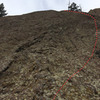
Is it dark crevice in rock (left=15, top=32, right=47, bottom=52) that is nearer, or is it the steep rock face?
the steep rock face

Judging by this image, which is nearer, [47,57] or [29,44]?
[47,57]

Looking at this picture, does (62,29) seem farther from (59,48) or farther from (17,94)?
(17,94)

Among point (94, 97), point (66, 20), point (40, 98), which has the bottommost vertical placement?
point (94, 97)

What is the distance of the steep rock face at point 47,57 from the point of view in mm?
6496

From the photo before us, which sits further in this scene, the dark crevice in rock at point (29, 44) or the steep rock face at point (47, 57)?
the dark crevice in rock at point (29, 44)

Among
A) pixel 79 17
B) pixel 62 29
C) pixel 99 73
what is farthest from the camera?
pixel 79 17

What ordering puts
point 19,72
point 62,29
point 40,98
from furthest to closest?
point 62,29, point 19,72, point 40,98

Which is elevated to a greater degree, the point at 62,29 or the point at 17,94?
the point at 62,29

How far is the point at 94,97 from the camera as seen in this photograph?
6.33m

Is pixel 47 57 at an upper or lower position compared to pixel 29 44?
lower

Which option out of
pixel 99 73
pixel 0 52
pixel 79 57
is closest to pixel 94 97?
pixel 99 73

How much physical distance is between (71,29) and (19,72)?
968cm

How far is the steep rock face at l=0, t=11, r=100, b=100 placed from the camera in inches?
256

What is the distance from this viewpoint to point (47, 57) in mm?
Answer: 9250
